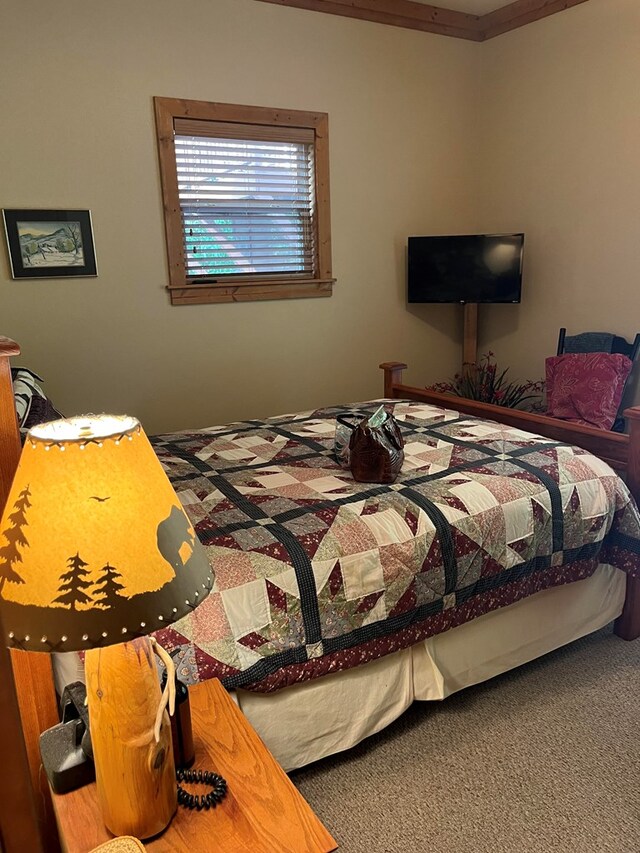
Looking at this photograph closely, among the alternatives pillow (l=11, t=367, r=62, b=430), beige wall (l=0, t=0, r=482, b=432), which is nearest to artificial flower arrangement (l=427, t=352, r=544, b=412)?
beige wall (l=0, t=0, r=482, b=432)

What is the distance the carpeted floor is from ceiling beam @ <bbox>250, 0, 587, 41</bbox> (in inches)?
150

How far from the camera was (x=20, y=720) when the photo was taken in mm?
998

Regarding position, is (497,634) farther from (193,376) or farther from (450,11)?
(450,11)

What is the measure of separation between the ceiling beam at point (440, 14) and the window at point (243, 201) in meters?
0.65

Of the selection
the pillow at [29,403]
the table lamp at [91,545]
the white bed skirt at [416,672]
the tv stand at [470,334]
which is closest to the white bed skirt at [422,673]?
the white bed skirt at [416,672]

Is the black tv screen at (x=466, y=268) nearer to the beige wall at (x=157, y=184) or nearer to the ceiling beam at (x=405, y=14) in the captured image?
the beige wall at (x=157, y=184)

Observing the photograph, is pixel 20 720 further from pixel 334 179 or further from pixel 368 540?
pixel 334 179

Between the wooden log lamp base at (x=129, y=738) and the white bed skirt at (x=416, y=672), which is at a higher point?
the wooden log lamp base at (x=129, y=738)

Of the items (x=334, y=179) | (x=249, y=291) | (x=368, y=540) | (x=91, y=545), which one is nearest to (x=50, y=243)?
(x=249, y=291)

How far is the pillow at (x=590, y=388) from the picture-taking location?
11.3ft

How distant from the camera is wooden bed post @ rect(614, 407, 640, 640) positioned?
229 centimetres

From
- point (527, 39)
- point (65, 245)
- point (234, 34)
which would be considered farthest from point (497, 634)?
point (527, 39)

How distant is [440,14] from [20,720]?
15.4ft

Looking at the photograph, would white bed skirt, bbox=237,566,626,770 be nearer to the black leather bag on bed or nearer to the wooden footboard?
the wooden footboard
